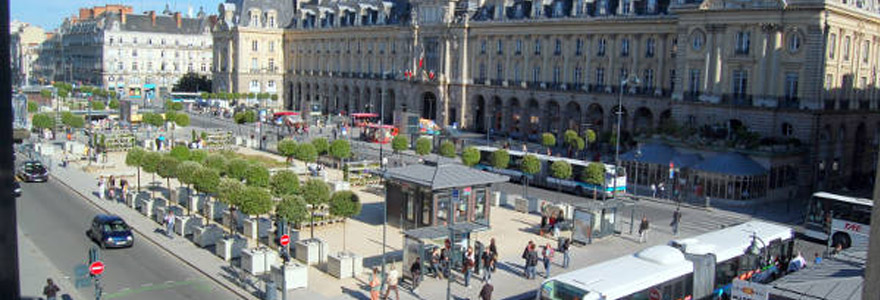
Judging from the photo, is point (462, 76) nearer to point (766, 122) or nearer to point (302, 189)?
point (766, 122)

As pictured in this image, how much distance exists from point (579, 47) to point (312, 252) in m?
48.8

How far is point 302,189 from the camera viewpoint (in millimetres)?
34188

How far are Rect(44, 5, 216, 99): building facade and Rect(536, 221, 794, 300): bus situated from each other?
116877mm

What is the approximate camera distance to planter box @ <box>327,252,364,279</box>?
93.2ft

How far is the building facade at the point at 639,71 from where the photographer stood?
52.6m

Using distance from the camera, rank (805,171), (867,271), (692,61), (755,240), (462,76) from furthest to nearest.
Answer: (462,76) → (692,61) → (805,171) → (755,240) → (867,271)

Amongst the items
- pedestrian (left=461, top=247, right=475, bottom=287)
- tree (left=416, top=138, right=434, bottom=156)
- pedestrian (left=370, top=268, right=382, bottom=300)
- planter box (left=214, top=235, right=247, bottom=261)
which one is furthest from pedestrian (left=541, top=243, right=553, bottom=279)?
tree (left=416, top=138, right=434, bottom=156)

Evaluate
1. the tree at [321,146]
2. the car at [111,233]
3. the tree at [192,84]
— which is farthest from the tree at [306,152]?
the tree at [192,84]

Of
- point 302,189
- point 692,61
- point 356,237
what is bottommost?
point 356,237

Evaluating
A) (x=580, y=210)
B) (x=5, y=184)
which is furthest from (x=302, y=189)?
(x=5, y=184)

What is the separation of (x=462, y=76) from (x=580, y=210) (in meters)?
51.4

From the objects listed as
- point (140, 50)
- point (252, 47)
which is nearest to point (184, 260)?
point (252, 47)

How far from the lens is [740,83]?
183ft

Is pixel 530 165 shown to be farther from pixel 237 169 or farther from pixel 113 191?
pixel 113 191
